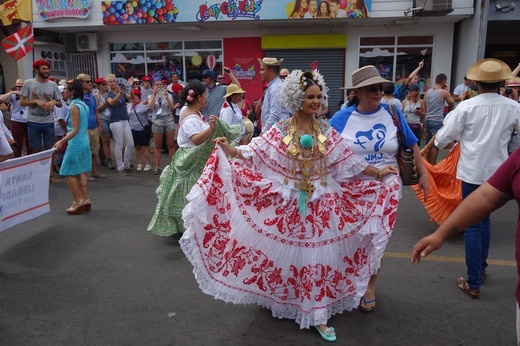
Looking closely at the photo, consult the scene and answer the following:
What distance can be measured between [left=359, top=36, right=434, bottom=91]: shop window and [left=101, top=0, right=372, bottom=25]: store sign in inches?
64.1

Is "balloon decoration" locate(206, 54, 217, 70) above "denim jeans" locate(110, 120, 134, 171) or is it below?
above

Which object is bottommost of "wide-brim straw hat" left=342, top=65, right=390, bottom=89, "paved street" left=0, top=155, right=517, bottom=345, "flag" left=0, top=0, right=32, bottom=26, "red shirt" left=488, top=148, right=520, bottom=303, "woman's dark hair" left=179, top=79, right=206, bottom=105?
"paved street" left=0, top=155, right=517, bottom=345

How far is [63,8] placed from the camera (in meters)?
15.0

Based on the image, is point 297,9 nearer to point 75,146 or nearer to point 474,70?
point 75,146

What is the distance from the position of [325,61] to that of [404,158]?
475 inches

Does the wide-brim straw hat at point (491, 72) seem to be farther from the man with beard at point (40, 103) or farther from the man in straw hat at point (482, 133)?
the man with beard at point (40, 103)

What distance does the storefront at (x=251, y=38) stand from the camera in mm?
13953

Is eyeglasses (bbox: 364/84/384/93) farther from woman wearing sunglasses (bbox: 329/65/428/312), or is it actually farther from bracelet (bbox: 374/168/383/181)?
bracelet (bbox: 374/168/383/181)

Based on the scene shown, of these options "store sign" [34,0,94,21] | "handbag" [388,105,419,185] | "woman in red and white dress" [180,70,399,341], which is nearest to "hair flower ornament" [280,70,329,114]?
"woman in red and white dress" [180,70,399,341]

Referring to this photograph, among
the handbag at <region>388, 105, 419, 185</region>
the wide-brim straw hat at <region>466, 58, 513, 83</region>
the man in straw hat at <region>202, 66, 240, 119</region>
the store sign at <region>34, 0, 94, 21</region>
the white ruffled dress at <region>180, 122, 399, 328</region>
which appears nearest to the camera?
the white ruffled dress at <region>180, 122, 399, 328</region>

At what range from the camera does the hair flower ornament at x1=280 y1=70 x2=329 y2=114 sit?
128 inches

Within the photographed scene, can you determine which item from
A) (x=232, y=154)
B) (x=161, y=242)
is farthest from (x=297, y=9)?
(x=232, y=154)

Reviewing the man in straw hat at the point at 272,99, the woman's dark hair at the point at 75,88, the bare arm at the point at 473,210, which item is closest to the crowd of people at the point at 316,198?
the bare arm at the point at 473,210

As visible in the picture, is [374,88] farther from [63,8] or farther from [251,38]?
[63,8]
